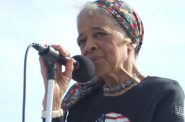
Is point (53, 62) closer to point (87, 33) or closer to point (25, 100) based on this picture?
point (25, 100)

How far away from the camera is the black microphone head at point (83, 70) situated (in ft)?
12.3

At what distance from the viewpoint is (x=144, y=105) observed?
A: 405 centimetres

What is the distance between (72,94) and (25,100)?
50.4 inches

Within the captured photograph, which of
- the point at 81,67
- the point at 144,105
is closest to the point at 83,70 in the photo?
the point at 81,67

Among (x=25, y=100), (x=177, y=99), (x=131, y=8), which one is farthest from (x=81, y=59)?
(x=131, y=8)

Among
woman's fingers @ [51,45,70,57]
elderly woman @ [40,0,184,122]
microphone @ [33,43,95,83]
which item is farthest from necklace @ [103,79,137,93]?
woman's fingers @ [51,45,70,57]

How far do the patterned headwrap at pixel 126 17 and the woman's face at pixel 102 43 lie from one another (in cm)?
10

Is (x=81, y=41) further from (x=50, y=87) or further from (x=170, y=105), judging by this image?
(x=50, y=87)

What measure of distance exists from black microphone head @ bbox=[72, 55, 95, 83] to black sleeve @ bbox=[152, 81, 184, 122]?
1.87 ft

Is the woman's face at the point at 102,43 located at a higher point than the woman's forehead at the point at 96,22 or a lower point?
lower

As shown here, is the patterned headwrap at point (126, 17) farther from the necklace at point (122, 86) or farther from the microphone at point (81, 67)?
the microphone at point (81, 67)

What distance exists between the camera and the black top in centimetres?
394

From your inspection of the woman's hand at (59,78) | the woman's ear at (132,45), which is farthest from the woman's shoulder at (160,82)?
the woman's hand at (59,78)

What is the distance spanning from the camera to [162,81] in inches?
164
